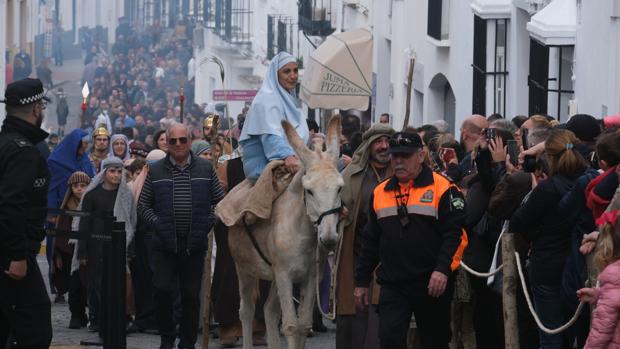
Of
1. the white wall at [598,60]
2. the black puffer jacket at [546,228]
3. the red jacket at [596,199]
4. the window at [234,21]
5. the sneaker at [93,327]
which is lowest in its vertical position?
the sneaker at [93,327]

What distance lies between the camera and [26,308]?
1123 centimetres

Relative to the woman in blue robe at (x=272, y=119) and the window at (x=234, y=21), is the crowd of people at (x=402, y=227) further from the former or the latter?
the window at (x=234, y=21)

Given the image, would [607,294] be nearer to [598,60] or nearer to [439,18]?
[598,60]

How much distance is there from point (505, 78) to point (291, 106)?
13.4 metres

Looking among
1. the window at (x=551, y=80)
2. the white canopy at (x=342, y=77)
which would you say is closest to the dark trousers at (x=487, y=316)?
the white canopy at (x=342, y=77)

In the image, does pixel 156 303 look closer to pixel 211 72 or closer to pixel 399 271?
pixel 399 271

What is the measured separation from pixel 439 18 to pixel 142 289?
53.7ft

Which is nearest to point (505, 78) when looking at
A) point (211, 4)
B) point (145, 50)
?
point (211, 4)

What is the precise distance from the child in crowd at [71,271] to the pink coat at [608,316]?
7.20m

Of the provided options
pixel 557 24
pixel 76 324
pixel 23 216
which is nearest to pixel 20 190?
pixel 23 216

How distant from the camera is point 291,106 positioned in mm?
14070

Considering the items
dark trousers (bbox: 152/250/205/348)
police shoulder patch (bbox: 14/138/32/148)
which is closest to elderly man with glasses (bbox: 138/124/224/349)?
dark trousers (bbox: 152/250/205/348)

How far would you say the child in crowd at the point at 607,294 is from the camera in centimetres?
930

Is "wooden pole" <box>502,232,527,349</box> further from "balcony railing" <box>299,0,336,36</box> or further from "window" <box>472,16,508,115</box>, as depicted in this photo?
"balcony railing" <box>299,0,336,36</box>
